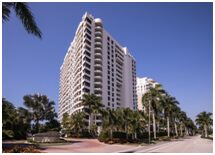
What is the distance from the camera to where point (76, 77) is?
11125 centimetres

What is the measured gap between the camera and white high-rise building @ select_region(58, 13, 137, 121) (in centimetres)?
10531

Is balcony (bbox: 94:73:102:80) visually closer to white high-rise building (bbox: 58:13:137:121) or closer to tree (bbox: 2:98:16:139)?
white high-rise building (bbox: 58:13:137:121)

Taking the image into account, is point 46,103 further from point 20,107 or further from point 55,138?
point 55,138

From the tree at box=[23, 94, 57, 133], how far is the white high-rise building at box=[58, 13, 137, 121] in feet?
55.6

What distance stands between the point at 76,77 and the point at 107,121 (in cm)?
5932

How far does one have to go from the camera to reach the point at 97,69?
359ft

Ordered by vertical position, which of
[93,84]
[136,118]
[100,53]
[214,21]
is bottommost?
[136,118]

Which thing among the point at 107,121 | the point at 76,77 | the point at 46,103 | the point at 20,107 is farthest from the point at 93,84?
the point at 107,121

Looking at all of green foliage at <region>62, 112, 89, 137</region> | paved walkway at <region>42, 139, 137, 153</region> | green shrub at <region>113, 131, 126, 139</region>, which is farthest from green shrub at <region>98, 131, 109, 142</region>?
green foliage at <region>62, 112, 89, 137</region>

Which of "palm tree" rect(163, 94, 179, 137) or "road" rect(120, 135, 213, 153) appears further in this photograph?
"palm tree" rect(163, 94, 179, 137)

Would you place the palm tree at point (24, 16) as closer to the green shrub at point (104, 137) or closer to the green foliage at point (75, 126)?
the green shrub at point (104, 137)

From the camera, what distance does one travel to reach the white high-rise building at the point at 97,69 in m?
105

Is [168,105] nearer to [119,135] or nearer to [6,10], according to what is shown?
[119,135]

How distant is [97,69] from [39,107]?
33.3m
